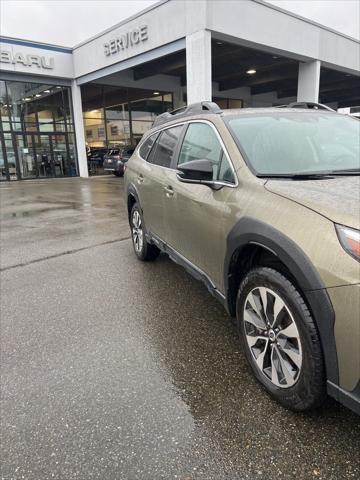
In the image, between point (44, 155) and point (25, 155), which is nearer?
point (25, 155)

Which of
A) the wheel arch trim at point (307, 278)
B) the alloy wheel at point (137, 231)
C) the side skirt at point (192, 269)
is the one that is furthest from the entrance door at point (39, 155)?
the wheel arch trim at point (307, 278)

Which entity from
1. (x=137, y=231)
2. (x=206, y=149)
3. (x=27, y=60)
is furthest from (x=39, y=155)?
(x=206, y=149)

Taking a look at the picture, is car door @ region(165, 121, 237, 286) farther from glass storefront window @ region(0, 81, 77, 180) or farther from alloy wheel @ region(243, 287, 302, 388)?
glass storefront window @ region(0, 81, 77, 180)

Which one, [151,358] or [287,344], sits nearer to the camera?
[287,344]

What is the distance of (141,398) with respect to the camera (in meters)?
2.40

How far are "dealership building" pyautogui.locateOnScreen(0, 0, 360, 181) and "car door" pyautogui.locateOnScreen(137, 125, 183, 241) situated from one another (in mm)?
9916

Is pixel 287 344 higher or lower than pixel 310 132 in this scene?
lower

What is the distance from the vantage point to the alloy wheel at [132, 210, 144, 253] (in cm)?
499

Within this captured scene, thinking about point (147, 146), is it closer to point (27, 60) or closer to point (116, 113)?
point (27, 60)

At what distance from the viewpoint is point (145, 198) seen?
451 centimetres

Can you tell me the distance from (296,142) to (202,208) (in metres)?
0.89

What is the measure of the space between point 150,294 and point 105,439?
6.71 feet

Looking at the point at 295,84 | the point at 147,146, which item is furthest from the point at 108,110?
the point at 147,146

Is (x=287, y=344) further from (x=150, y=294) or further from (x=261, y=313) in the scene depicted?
(x=150, y=294)
